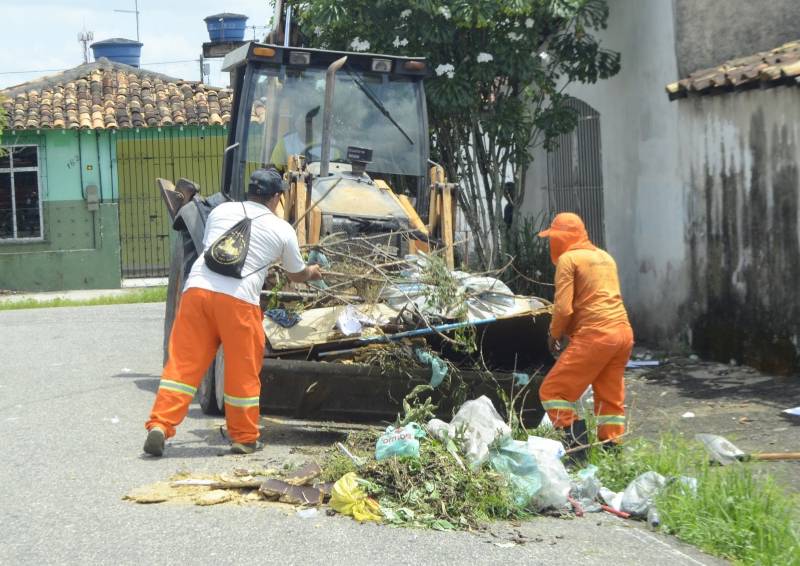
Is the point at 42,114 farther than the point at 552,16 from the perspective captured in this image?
Yes

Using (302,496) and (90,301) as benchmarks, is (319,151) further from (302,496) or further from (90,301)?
(90,301)

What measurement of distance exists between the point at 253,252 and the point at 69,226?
16.6 m

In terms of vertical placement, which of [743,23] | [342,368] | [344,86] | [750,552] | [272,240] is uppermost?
[743,23]

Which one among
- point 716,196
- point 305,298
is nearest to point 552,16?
point 716,196

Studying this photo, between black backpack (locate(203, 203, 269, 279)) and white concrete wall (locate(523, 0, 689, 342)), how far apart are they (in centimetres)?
596

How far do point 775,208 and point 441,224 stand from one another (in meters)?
3.13

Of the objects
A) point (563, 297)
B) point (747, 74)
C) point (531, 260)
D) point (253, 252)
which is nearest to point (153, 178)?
point (531, 260)

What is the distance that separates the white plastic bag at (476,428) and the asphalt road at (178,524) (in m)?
0.57

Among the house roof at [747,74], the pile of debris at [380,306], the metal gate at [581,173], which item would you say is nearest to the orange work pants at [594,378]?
the pile of debris at [380,306]

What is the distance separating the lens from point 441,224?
9070 mm

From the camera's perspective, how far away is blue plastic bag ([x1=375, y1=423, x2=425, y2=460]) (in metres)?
6.31

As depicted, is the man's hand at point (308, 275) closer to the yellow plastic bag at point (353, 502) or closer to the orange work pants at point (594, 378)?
the orange work pants at point (594, 378)

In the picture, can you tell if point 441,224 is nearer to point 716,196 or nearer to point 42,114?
point 716,196

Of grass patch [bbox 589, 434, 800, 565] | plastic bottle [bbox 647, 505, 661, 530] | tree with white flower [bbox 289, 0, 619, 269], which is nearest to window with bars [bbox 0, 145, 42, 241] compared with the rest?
tree with white flower [bbox 289, 0, 619, 269]
